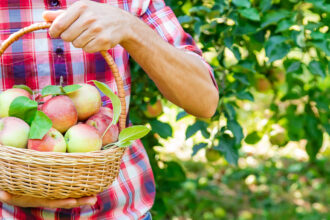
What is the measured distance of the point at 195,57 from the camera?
3.78 ft

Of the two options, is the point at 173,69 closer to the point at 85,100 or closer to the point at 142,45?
the point at 142,45

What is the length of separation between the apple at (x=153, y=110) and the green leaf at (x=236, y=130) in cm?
33

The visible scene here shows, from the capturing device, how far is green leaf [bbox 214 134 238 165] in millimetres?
1838

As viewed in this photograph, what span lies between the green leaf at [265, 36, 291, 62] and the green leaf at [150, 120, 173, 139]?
46 centimetres

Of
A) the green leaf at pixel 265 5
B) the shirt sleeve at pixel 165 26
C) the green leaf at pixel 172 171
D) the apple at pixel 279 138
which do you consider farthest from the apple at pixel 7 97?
the apple at pixel 279 138

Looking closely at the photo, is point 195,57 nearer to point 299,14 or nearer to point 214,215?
point 299,14

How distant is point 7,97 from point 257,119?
2.99m

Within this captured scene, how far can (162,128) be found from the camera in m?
1.96

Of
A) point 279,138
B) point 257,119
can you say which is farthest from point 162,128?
point 257,119

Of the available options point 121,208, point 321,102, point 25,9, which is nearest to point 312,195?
point 321,102

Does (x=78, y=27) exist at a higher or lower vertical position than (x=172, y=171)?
higher

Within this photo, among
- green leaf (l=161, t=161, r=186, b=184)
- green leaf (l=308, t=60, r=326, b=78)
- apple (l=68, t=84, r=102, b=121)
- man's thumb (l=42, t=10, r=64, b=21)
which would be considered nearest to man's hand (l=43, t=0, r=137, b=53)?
man's thumb (l=42, t=10, r=64, b=21)

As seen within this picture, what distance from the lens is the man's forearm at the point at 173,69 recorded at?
1.03m

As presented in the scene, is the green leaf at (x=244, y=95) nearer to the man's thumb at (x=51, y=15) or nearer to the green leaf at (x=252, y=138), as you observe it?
the green leaf at (x=252, y=138)
